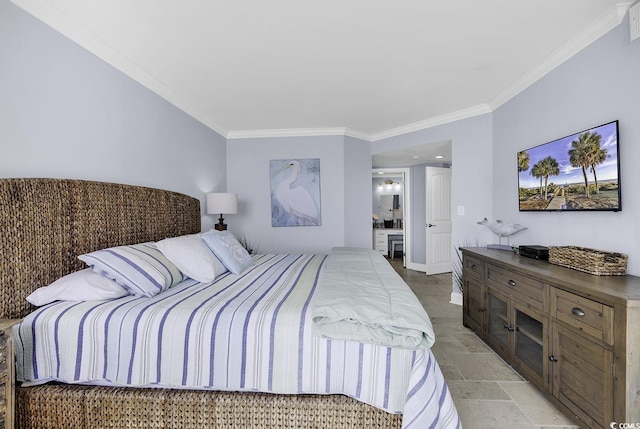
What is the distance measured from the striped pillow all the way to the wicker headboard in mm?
185

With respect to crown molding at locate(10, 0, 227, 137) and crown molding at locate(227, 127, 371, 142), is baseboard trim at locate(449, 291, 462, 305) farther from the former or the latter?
crown molding at locate(10, 0, 227, 137)

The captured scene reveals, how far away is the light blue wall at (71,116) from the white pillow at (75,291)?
0.64 metres

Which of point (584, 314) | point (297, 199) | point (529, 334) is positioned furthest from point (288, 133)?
point (584, 314)

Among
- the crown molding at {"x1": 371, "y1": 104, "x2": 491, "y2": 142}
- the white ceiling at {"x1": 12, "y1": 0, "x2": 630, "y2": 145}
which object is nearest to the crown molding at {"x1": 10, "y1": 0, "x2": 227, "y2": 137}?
the white ceiling at {"x1": 12, "y1": 0, "x2": 630, "y2": 145}

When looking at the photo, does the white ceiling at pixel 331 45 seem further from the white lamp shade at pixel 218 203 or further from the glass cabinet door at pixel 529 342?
the glass cabinet door at pixel 529 342

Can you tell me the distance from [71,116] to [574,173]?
11.2 feet

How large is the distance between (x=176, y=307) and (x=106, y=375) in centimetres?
40

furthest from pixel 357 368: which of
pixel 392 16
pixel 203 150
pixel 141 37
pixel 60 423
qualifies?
pixel 203 150

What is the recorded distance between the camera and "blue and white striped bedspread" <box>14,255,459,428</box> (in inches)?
44.9

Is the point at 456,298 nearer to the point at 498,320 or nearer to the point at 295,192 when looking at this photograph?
the point at 498,320

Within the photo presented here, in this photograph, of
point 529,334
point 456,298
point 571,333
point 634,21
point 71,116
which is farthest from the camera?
point 456,298

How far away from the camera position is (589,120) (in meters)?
1.92

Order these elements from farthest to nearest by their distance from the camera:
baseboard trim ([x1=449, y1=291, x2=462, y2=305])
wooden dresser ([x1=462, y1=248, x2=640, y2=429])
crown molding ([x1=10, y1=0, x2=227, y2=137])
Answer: baseboard trim ([x1=449, y1=291, x2=462, y2=305])
crown molding ([x1=10, y1=0, x2=227, y2=137])
wooden dresser ([x1=462, y1=248, x2=640, y2=429])

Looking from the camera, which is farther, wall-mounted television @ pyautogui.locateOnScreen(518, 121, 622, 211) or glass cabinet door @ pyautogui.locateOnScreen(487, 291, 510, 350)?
glass cabinet door @ pyautogui.locateOnScreen(487, 291, 510, 350)
